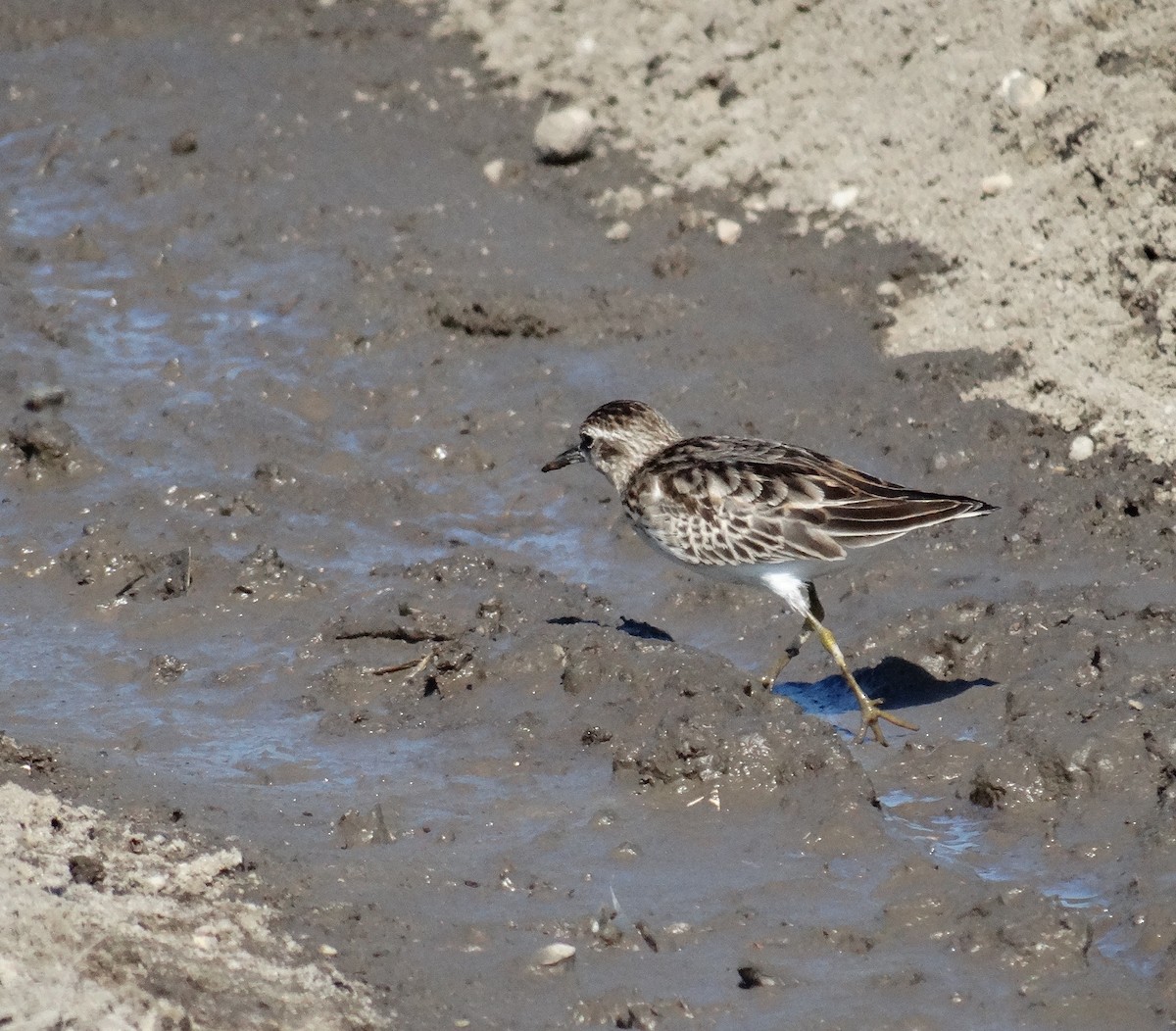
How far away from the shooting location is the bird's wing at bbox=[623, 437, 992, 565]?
785cm

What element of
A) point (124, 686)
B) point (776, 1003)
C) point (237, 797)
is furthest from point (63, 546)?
point (776, 1003)

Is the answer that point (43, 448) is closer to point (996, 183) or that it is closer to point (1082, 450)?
point (1082, 450)

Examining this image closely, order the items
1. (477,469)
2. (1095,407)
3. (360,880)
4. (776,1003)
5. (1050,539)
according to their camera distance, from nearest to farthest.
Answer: (776,1003), (360,880), (1050,539), (1095,407), (477,469)

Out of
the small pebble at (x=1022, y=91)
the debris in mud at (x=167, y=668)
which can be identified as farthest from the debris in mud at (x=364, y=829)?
the small pebble at (x=1022, y=91)

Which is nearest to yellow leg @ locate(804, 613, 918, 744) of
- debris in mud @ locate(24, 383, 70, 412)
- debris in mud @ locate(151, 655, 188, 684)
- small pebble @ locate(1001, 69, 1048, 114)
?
debris in mud @ locate(151, 655, 188, 684)

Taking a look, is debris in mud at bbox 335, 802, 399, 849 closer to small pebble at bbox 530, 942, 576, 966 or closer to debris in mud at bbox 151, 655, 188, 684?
small pebble at bbox 530, 942, 576, 966

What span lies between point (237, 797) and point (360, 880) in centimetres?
92

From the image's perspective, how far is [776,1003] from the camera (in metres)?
5.64

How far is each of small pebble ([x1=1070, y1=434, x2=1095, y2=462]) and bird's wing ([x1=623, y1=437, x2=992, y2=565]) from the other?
143 cm

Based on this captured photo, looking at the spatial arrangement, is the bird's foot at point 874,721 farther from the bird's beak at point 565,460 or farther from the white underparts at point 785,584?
the bird's beak at point 565,460

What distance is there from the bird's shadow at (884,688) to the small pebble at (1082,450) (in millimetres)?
1730

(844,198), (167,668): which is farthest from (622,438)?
(844,198)

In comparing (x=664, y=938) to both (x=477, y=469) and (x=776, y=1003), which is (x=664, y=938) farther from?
(x=477, y=469)

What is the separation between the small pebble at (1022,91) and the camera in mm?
10680
